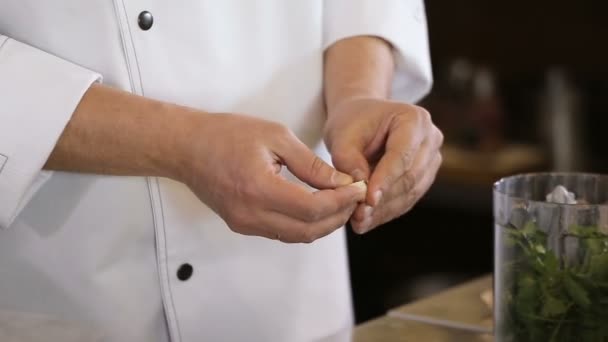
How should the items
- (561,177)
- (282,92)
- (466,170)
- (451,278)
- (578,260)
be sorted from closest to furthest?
(578,260) → (561,177) → (282,92) → (466,170) → (451,278)

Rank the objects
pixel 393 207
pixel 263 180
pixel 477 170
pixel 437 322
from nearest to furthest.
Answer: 1. pixel 263 180
2. pixel 393 207
3. pixel 437 322
4. pixel 477 170

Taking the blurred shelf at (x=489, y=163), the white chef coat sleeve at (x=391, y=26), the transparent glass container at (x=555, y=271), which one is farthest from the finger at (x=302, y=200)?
the blurred shelf at (x=489, y=163)

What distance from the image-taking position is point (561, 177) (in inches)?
31.1

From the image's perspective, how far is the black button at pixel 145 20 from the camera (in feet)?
2.60

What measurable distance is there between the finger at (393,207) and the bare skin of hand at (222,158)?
0.10 feet

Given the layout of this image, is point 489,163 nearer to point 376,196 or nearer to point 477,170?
point 477,170

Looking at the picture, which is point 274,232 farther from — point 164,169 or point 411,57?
point 411,57

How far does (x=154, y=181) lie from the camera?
0.82 m

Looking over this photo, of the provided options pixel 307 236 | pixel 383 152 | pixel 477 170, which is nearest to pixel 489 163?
pixel 477 170

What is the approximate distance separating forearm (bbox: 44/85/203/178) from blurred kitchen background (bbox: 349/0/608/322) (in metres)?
1.69

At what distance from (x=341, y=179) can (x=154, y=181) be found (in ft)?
0.65

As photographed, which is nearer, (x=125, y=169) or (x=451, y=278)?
(x=125, y=169)

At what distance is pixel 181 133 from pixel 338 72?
9.9 inches

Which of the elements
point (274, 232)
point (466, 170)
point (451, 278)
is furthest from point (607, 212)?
point (451, 278)
